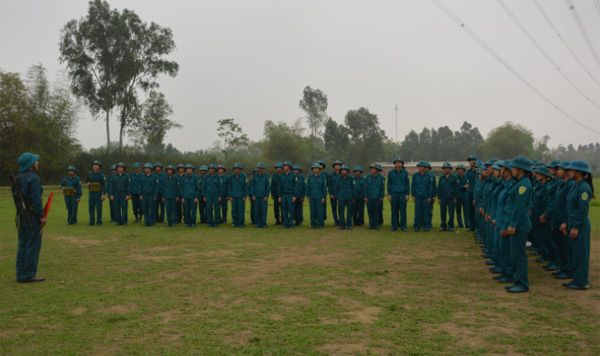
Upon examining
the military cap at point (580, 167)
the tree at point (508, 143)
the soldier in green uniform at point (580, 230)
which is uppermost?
the tree at point (508, 143)

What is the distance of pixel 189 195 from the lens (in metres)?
16.0

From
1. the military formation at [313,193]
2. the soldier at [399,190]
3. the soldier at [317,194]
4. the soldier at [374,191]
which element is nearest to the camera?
the military formation at [313,193]

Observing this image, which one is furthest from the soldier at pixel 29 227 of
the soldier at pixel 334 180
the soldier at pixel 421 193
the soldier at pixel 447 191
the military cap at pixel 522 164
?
the soldier at pixel 447 191

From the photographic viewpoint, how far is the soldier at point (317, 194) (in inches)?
619

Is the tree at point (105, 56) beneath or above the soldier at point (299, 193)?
above

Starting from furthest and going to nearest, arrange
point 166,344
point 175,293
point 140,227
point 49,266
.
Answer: point 140,227
point 49,266
point 175,293
point 166,344

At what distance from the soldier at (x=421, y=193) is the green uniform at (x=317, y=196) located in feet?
9.01

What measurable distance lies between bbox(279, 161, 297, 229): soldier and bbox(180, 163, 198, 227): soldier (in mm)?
2795

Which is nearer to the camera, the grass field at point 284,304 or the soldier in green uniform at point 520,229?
the grass field at point 284,304

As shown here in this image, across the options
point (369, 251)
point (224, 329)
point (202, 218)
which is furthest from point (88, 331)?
point (202, 218)

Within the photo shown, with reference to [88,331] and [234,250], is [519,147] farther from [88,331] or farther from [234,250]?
[88,331]

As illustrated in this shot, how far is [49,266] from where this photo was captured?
9.37 meters

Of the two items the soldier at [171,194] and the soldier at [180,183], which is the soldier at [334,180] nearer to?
the soldier at [180,183]

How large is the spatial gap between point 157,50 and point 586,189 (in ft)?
142
